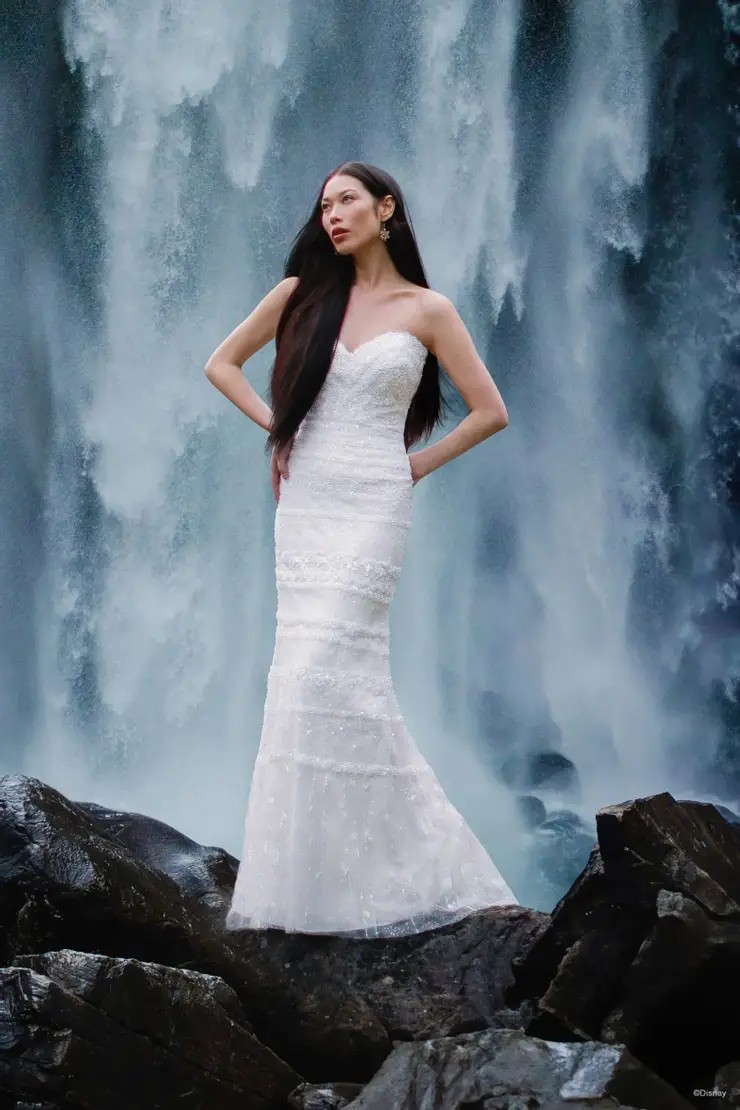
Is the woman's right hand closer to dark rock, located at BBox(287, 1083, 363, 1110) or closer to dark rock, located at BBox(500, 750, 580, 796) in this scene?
dark rock, located at BBox(287, 1083, 363, 1110)

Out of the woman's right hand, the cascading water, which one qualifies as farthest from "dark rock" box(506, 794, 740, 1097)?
the cascading water

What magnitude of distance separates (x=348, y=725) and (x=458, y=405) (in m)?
7.70

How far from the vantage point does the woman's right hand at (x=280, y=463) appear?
351 centimetres

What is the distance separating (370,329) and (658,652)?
7.57 meters

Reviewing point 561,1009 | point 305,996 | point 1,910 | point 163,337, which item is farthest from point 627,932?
point 163,337

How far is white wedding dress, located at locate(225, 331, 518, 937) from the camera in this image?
10.7ft

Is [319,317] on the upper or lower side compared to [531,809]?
upper

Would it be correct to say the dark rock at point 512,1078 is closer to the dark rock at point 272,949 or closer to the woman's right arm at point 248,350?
the dark rock at point 272,949

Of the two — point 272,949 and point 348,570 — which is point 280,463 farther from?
point 272,949

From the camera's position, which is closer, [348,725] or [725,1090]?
[725,1090]

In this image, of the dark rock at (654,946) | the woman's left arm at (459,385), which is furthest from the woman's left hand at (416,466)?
the dark rock at (654,946)

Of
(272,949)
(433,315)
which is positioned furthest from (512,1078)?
(433,315)

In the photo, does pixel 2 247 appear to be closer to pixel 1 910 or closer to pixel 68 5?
pixel 68 5

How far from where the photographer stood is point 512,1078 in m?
2.51
